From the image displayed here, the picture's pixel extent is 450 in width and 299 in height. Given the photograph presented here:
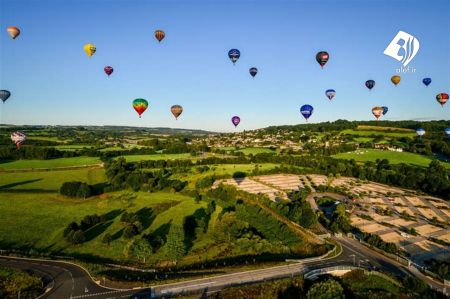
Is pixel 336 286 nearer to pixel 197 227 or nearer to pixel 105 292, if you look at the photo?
pixel 105 292

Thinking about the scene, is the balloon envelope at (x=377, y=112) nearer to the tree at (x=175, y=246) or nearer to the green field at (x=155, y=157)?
the green field at (x=155, y=157)

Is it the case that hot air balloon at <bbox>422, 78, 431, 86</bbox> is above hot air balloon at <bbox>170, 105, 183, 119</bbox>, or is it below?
above

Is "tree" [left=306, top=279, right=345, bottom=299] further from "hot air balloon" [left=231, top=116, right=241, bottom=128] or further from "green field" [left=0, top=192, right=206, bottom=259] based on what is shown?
"hot air balloon" [left=231, top=116, right=241, bottom=128]

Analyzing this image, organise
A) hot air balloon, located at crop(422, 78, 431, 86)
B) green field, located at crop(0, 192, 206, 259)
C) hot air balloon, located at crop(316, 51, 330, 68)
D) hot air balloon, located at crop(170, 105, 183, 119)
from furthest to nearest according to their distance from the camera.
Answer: hot air balloon, located at crop(422, 78, 431, 86), hot air balloon, located at crop(170, 105, 183, 119), hot air balloon, located at crop(316, 51, 330, 68), green field, located at crop(0, 192, 206, 259)

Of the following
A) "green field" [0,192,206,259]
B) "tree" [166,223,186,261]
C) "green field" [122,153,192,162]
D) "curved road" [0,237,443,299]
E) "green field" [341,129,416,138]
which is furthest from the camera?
"green field" [341,129,416,138]

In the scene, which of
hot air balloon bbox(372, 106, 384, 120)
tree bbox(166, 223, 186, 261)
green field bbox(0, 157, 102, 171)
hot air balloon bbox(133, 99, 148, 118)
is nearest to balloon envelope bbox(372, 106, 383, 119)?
hot air balloon bbox(372, 106, 384, 120)

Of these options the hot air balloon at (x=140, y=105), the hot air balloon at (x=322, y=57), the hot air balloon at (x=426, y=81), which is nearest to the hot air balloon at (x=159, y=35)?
the hot air balloon at (x=140, y=105)
